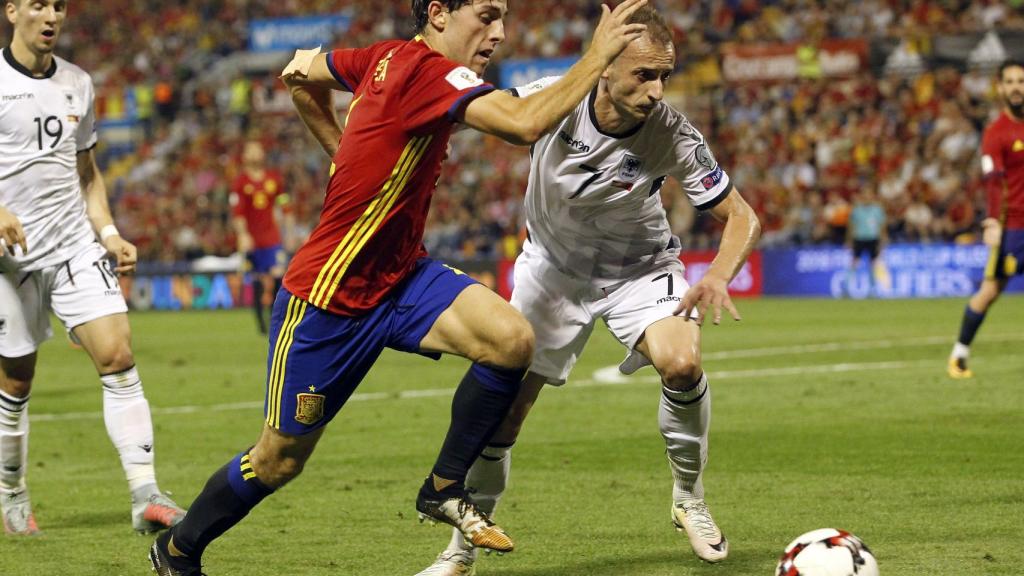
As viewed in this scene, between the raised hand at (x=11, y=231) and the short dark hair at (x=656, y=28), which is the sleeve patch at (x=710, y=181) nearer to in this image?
the short dark hair at (x=656, y=28)

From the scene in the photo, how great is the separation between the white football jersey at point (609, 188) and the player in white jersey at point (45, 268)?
208 cm

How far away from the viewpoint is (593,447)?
9.12 metres

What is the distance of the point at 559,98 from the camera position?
454 centimetres

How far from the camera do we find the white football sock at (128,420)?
685 cm

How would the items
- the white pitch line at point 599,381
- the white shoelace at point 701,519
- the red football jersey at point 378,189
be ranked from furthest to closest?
the white pitch line at point 599,381, the white shoelace at point 701,519, the red football jersey at point 378,189

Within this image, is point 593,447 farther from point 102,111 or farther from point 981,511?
point 102,111

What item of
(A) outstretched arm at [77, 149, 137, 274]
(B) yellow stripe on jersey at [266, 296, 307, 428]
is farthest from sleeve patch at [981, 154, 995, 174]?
(B) yellow stripe on jersey at [266, 296, 307, 428]

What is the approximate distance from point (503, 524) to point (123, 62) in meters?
38.8

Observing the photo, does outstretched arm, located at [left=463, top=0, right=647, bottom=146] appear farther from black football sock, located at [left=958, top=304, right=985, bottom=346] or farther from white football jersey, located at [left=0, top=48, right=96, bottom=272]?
black football sock, located at [left=958, top=304, right=985, bottom=346]

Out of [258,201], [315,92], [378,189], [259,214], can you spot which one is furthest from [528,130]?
[259,214]

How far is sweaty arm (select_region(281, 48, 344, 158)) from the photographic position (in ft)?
18.4

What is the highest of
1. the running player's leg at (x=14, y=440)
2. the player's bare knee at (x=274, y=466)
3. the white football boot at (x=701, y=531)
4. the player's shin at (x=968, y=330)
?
the player's bare knee at (x=274, y=466)

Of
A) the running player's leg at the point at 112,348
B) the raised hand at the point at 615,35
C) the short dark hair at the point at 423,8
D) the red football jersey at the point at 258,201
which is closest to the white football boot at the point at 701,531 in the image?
the raised hand at the point at 615,35

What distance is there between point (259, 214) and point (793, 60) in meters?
13.2
